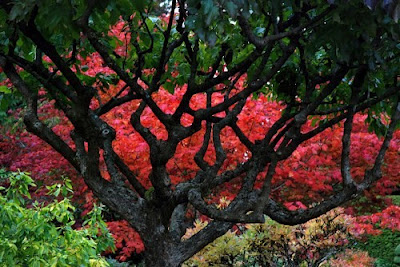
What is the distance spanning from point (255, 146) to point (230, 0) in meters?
2.47

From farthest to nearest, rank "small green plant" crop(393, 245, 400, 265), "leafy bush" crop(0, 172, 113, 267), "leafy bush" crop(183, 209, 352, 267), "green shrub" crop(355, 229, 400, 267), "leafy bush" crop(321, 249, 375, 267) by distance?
"green shrub" crop(355, 229, 400, 267), "small green plant" crop(393, 245, 400, 265), "leafy bush" crop(321, 249, 375, 267), "leafy bush" crop(183, 209, 352, 267), "leafy bush" crop(0, 172, 113, 267)

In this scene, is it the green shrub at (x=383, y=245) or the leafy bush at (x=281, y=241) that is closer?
the leafy bush at (x=281, y=241)

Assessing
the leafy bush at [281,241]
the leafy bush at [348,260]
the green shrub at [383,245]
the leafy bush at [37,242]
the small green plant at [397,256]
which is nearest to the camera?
the leafy bush at [37,242]

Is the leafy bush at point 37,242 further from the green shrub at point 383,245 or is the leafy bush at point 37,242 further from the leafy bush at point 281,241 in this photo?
the green shrub at point 383,245

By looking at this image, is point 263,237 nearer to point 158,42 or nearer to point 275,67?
point 158,42

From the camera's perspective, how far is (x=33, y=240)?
13.2 ft

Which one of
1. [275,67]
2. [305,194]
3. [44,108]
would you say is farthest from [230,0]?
[44,108]

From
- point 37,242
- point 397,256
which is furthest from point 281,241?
point 397,256

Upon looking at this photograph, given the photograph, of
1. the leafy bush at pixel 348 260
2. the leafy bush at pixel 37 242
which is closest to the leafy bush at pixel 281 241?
the leafy bush at pixel 348 260

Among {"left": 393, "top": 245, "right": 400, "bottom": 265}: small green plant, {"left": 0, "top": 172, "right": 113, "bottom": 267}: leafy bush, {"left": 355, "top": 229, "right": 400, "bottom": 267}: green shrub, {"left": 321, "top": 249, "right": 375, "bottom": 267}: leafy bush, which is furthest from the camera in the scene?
{"left": 355, "top": 229, "right": 400, "bottom": 267}: green shrub

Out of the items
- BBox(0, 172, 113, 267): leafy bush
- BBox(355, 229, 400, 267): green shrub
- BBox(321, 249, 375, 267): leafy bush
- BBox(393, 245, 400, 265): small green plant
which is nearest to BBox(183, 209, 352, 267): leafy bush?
BBox(321, 249, 375, 267): leafy bush

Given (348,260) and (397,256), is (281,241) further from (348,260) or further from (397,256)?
(397,256)

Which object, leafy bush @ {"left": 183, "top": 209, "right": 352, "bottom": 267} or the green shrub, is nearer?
leafy bush @ {"left": 183, "top": 209, "right": 352, "bottom": 267}

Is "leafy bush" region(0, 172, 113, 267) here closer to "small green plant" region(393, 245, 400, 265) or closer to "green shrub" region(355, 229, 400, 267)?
"small green plant" region(393, 245, 400, 265)
